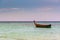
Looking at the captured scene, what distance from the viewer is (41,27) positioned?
72.1 ft

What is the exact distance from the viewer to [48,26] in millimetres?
21234

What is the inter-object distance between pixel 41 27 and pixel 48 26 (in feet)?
4.00
